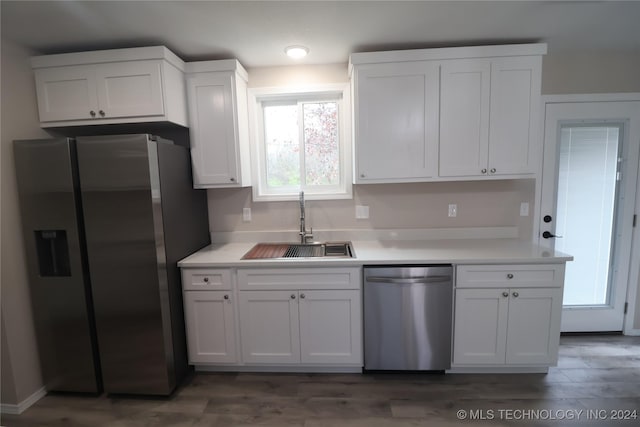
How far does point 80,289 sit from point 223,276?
912 millimetres

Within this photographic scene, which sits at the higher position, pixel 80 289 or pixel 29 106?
pixel 29 106

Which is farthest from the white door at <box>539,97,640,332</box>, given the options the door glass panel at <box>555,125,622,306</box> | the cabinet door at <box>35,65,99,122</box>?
the cabinet door at <box>35,65,99,122</box>

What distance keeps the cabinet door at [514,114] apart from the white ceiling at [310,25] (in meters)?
0.23

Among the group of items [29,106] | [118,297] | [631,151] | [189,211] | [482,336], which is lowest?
[482,336]

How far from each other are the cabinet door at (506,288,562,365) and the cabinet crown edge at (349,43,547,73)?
1.69 meters

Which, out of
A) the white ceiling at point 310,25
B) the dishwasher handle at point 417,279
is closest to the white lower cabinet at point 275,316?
the dishwasher handle at point 417,279

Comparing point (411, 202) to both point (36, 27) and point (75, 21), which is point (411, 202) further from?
point (36, 27)

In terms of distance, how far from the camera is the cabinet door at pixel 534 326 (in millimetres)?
1954

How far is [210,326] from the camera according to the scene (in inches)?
83.0

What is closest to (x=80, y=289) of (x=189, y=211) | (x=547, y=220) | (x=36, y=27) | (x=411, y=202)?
(x=189, y=211)

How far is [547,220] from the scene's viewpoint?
8.12 feet

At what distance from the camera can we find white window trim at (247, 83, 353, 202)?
8.02ft

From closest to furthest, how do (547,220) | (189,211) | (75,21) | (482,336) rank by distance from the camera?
(75,21)
(482,336)
(189,211)
(547,220)

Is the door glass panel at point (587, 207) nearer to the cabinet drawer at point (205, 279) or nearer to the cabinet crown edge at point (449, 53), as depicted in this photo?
the cabinet crown edge at point (449, 53)
